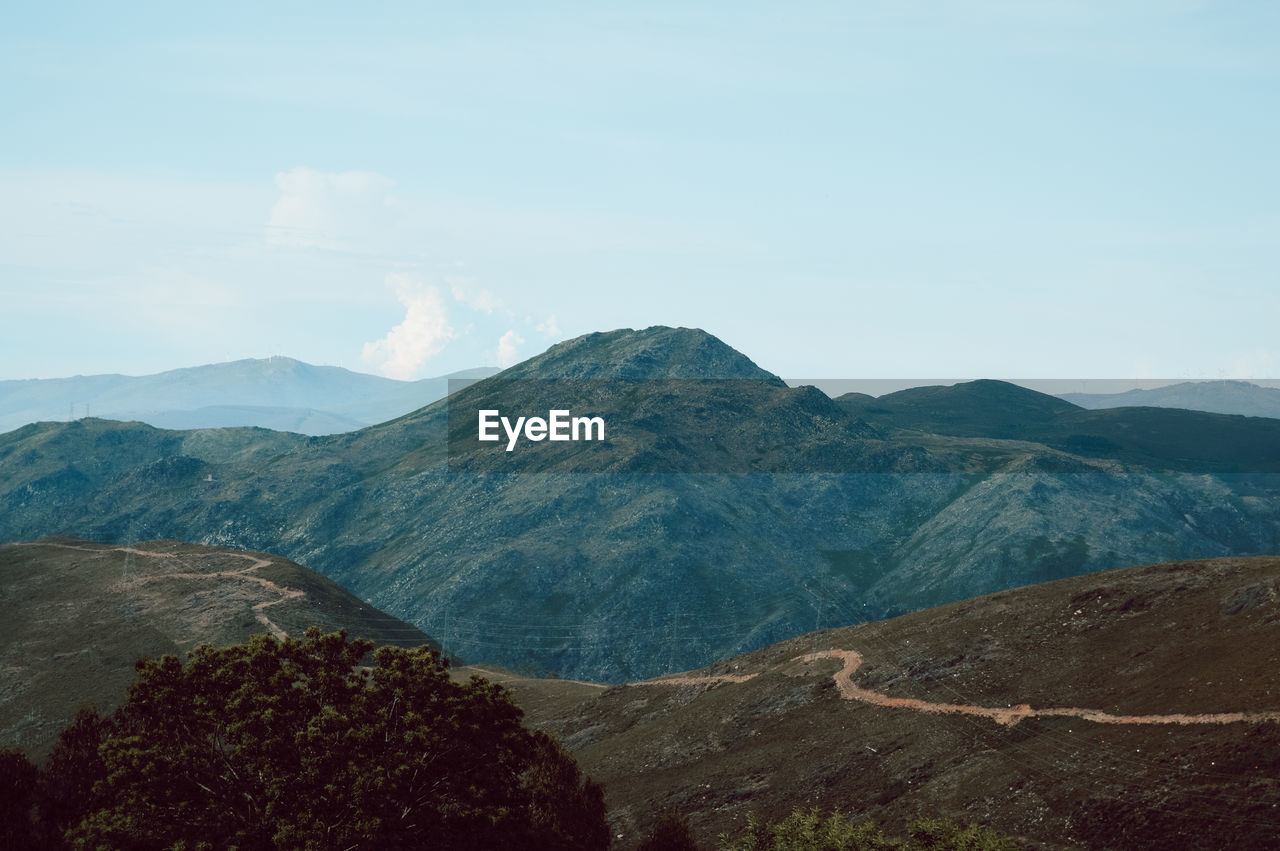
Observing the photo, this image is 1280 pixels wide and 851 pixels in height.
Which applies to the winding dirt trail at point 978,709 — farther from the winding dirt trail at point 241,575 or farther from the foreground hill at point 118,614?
the foreground hill at point 118,614

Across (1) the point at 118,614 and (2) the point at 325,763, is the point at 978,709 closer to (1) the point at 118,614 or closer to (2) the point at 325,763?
(2) the point at 325,763

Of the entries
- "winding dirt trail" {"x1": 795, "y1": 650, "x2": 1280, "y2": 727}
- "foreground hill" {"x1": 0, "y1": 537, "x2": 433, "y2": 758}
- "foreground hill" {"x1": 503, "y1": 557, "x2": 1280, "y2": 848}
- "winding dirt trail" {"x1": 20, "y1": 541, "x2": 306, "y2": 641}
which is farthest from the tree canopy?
"winding dirt trail" {"x1": 20, "y1": 541, "x2": 306, "y2": 641}

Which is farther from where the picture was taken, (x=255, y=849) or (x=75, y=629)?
(x=75, y=629)

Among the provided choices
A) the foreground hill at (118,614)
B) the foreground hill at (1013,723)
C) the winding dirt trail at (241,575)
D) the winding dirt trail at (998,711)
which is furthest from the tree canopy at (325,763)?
the winding dirt trail at (241,575)

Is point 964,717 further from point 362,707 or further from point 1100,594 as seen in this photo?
point 362,707

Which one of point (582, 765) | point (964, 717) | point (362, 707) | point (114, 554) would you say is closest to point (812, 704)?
point (964, 717)

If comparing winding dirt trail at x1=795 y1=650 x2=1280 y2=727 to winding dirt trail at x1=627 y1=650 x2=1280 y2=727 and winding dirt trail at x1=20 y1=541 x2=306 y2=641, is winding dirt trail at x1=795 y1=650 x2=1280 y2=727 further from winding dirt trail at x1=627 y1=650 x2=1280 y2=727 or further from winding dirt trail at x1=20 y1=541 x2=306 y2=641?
winding dirt trail at x1=20 y1=541 x2=306 y2=641

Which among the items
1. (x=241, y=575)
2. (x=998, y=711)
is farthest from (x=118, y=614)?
(x=998, y=711)
